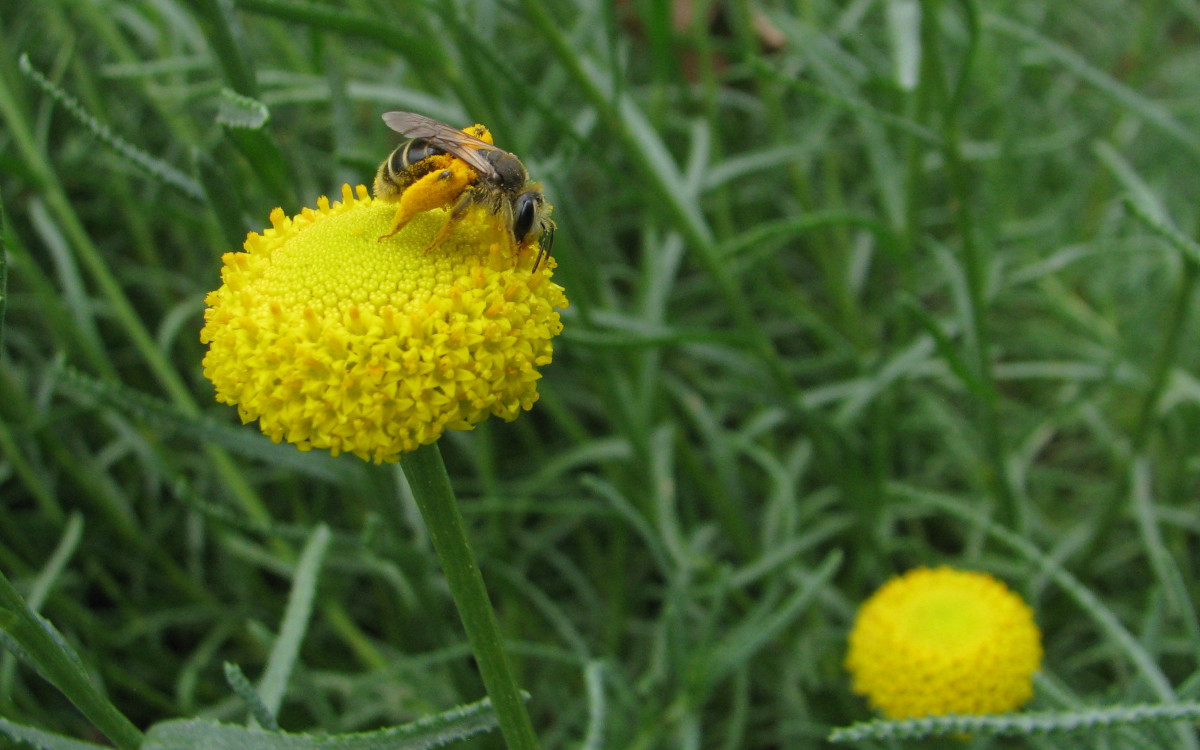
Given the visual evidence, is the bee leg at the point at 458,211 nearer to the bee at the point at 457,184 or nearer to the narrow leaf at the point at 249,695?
the bee at the point at 457,184

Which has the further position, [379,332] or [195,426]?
[195,426]

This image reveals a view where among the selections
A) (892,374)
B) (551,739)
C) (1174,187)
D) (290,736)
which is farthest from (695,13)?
(290,736)

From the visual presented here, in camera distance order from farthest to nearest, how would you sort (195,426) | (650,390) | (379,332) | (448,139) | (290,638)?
(650,390), (195,426), (290,638), (448,139), (379,332)

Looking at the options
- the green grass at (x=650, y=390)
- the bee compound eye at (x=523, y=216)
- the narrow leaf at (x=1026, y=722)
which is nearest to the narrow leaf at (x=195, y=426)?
the green grass at (x=650, y=390)

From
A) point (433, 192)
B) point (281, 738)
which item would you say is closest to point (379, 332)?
point (433, 192)

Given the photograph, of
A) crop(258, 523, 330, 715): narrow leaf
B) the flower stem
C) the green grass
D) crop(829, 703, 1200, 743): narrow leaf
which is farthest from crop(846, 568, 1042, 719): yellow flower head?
crop(258, 523, 330, 715): narrow leaf

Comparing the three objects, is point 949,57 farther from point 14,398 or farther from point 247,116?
point 14,398

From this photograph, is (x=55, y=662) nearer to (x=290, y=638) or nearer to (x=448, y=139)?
(x=290, y=638)
